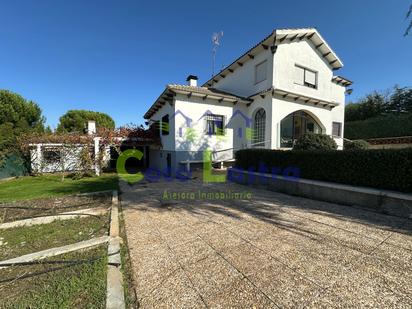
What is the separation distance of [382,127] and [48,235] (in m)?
24.8

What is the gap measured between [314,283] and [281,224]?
1.93 metres

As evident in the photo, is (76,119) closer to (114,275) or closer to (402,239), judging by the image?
(114,275)

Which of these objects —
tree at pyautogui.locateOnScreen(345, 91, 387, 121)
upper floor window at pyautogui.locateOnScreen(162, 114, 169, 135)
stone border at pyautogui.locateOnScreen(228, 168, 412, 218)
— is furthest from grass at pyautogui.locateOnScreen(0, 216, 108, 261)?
tree at pyautogui.locateOnScreen(345, 91, 387, 121)

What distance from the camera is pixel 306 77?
1383cm

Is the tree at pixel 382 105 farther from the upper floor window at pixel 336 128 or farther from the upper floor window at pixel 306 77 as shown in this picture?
the upper floor window at pixel 306 77

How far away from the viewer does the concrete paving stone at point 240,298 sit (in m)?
2.08

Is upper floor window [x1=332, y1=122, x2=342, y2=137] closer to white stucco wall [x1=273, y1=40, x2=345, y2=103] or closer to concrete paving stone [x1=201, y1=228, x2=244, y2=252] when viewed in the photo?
white stucco wall [x1=273, y1=40, x2=345, y2=103]

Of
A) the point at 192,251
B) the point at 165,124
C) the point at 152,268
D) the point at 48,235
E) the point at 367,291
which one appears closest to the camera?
the point at 367,291

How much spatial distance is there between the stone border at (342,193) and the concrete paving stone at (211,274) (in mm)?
4427

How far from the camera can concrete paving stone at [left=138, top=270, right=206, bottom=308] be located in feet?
6.99

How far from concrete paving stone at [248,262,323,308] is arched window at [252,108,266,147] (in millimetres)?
10315

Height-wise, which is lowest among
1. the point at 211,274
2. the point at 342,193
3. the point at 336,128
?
the point at 211,274

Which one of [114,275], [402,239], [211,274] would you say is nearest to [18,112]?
[114,275]

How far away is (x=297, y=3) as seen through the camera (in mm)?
11398
